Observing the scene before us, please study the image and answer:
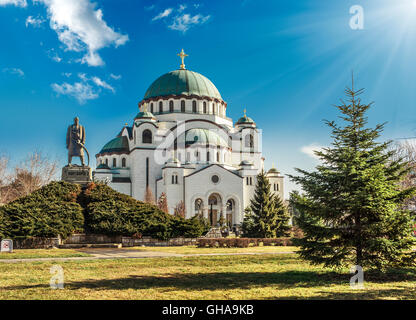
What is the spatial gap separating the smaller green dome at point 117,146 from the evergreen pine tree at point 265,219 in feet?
105

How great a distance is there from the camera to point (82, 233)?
2386cm

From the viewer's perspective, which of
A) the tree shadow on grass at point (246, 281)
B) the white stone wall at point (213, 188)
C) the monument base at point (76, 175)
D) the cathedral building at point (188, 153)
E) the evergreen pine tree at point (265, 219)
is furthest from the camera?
the cathedral building at point (188, 153)

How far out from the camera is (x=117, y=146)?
65.1 m

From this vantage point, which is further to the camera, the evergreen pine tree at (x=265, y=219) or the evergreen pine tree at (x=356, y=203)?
the evergreen pine tree at (x=265, y=219)

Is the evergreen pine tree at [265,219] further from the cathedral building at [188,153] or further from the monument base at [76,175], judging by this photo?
the cathedral building at [188,153]

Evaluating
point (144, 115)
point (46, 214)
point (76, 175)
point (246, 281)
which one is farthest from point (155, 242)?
point (144, 115)

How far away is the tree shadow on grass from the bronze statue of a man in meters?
16.6

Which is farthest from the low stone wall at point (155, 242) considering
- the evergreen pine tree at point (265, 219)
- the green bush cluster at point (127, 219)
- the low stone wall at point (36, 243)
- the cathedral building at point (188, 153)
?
the cathedral building at point (188, 153)

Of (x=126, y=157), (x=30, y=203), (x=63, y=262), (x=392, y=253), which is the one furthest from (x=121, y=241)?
(x=126, y=157)

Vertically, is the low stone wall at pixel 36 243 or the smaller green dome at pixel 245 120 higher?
the smaller green dome at pixel 245 120

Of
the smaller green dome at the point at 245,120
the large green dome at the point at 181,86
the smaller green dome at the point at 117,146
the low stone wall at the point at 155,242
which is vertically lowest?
the low stone wall at the point at 155,242

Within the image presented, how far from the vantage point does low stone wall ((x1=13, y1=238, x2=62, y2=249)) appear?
21.4 meters

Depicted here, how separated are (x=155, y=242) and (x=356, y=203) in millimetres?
15391

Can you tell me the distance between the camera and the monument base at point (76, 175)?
86.8 feet
